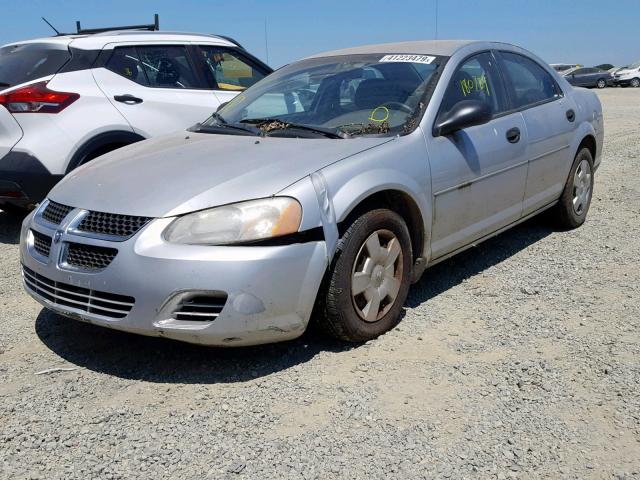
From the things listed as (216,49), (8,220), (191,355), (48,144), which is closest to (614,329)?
(191,355)

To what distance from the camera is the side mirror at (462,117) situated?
4.09 meters

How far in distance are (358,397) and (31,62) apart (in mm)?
4377

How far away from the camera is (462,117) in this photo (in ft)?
13.4

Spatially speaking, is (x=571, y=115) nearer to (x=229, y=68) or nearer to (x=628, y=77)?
(x=229, y=68)

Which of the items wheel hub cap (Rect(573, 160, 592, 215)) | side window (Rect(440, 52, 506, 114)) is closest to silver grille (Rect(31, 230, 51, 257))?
side window (Rect(440, 52, 506, 114))

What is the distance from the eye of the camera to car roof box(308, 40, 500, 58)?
15.2 ft

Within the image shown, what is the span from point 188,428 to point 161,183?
4.01ft

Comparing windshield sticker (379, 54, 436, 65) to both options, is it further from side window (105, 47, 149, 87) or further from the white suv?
side window (105, 47, 149, 87)

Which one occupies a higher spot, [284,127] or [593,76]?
[284,127]

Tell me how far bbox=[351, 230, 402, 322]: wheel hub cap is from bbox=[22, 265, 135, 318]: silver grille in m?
1.13

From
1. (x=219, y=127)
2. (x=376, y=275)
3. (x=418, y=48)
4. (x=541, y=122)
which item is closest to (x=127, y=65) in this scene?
(x=219, y=127)

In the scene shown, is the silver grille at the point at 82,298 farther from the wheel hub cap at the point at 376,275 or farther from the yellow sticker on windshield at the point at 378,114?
the yellow sticker on windshield at the point at 378,114

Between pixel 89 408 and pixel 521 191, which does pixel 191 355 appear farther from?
pixel 521 191

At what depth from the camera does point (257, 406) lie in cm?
311
